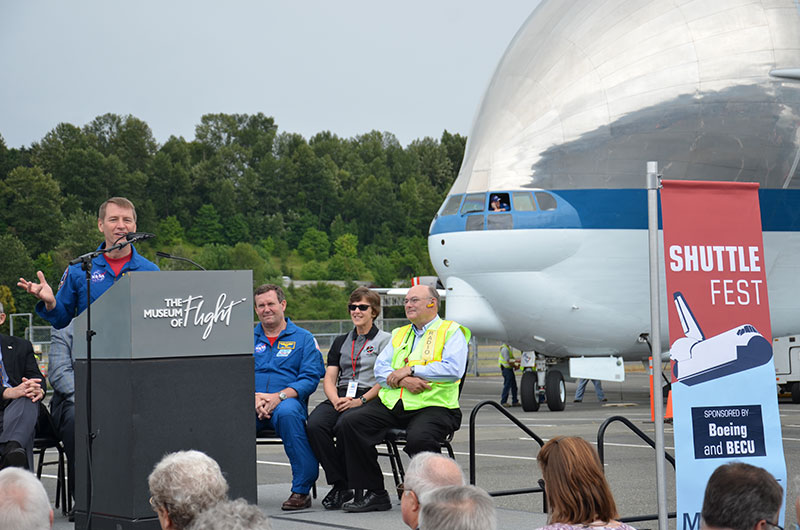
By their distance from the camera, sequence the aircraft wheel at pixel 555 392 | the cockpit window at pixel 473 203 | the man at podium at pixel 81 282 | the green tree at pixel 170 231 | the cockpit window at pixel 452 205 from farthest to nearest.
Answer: the green tree at pixel 170 231
the aircraft wheel at pixel 555 392
the cockpit window at pixel 452 205
the cockpit window at pixel 473 203
the man at podium at pixel 81 282

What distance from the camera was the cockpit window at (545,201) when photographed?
1845cm

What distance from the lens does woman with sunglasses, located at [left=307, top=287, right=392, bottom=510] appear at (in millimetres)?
8125

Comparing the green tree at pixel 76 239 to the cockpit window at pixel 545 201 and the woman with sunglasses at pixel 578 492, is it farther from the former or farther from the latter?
the woman with sunglasses at pixel 578 492

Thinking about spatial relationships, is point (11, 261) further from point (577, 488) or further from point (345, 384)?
point (577, 488)

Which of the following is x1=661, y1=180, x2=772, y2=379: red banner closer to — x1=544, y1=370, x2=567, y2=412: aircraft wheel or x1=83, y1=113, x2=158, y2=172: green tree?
x1=544, y1=370, x2=567, y2=412: aircraft wheel

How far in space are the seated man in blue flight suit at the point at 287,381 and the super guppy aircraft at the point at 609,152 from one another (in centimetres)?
1028

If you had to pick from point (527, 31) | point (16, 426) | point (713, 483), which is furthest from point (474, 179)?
point (713, 483)

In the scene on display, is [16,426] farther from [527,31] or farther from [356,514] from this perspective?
[527,31]

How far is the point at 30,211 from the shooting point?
96.3 m

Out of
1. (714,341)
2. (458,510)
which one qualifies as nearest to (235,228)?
(714,341)

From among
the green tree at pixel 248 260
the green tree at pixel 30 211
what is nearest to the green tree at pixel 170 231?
the green tree at pixel 248 260

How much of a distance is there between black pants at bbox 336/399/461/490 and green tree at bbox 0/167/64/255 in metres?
90.8

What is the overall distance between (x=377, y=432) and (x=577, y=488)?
12.9 feet

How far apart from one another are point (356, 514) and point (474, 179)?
11.9m
